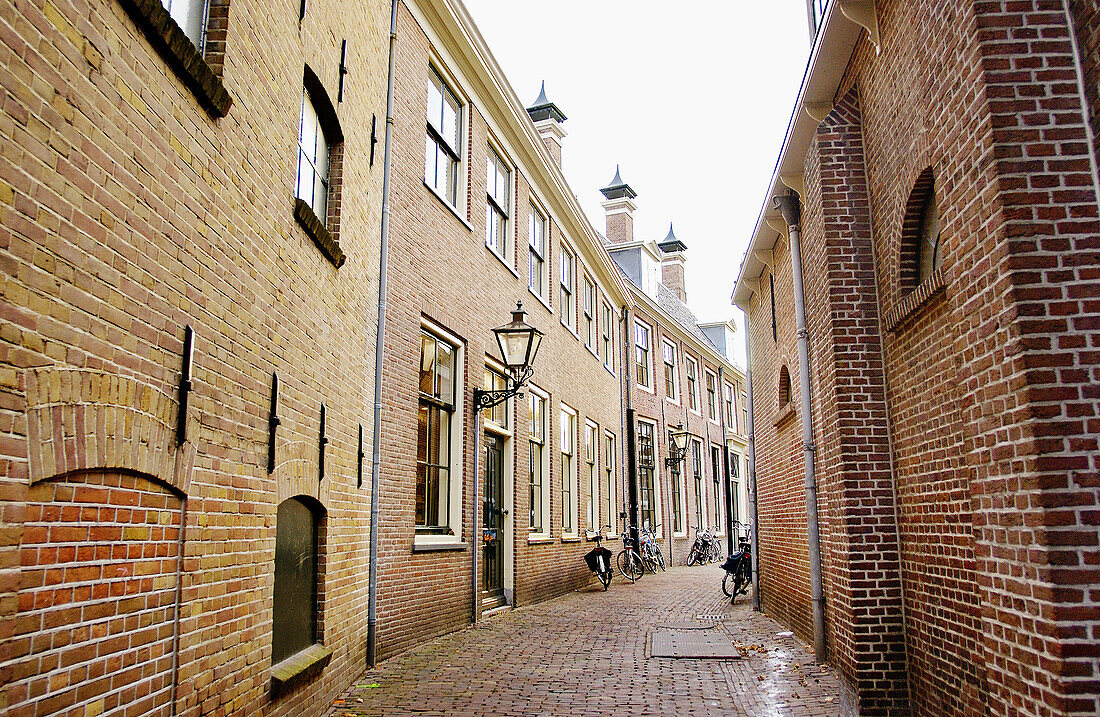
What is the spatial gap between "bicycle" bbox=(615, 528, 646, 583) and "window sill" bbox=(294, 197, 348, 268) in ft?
44.6

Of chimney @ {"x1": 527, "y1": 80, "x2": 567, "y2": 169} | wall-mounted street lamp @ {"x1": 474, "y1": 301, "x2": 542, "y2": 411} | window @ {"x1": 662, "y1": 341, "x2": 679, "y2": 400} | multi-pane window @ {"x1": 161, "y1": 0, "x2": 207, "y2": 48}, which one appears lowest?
wall-mounted street lamp @ {"x1": 474, "y1": 301, "x2": 542, "y2": 411}

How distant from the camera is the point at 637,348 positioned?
2480 cm

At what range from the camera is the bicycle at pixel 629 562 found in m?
18.8

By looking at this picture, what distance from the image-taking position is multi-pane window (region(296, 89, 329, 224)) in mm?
5995

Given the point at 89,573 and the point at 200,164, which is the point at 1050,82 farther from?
the point at 89,573

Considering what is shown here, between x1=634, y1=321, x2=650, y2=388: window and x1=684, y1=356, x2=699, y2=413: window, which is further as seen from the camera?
x1=684, y1=356, x2=699, y2=413: window

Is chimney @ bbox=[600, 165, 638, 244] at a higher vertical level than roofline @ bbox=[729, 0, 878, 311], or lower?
higher

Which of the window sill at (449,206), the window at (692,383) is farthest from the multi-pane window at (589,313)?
the window at (692,383)

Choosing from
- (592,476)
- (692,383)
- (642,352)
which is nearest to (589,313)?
(592,476)

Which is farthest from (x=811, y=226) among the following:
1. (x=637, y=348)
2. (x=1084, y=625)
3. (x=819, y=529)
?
(x=637, y=348)

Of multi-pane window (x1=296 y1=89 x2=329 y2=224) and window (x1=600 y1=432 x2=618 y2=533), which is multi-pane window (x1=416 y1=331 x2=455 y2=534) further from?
window (x1=600 y1=432 x2=618 y2=533)

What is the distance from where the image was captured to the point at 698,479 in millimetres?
29484

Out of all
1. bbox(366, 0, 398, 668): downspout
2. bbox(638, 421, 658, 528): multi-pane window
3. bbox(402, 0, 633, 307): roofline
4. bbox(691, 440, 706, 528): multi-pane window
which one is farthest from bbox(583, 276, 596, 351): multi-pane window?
bbox(366, 0, 398, 668): downspout

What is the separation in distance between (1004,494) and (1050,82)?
1.87 meters
